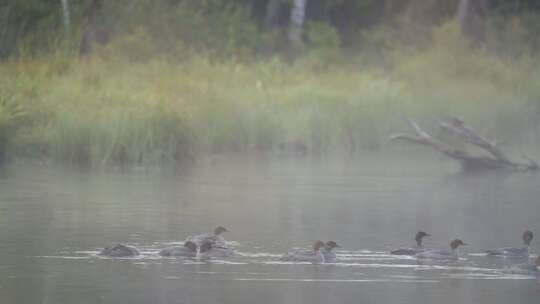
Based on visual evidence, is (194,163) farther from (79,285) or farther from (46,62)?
(79,285)

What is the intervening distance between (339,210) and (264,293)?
6.72 m

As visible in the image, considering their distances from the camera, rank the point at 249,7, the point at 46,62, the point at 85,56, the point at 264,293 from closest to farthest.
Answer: the point at 264,293 < the point at 46,62 < the point at 85,56 < the point at 249,7

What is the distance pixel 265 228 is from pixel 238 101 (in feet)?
35.7

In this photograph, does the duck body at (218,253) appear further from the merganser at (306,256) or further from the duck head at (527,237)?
the duck head at (527,237)

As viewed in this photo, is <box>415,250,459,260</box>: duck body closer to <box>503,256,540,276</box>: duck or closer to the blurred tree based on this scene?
<box>503,256,540,276</box>: duck

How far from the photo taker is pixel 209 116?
27.3m

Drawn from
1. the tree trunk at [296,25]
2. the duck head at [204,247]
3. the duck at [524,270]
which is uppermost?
the tree trunk at [296,25]

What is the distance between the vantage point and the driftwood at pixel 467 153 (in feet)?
82.5

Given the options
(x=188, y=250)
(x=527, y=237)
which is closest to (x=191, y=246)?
(x=188, y=250)

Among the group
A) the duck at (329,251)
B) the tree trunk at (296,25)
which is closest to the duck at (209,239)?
the duck at (329,251)

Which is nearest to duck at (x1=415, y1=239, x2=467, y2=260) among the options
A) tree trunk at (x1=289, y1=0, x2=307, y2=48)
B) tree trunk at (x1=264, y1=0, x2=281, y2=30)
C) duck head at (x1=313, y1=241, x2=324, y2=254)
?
duck head at (x1=313, y1=241, x2=324, y2=254)

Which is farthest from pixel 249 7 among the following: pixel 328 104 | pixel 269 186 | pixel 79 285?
pixel 79 285

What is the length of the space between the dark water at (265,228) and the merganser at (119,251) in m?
0.11

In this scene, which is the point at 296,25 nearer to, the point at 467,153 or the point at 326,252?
the point at 467,153
